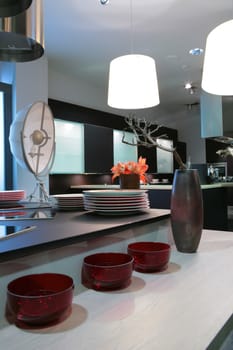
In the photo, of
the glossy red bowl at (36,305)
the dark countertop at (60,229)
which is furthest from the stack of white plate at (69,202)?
the glossy red bowl at (36,305)

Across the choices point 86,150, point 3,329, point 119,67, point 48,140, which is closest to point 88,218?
point 3,329

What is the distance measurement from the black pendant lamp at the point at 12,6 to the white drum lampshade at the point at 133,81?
2.72ft

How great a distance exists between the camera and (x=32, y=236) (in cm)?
79

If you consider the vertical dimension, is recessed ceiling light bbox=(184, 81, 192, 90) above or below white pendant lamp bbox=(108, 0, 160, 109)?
above

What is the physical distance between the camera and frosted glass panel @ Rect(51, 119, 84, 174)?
176 inches

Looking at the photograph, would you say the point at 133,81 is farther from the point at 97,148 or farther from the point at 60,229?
the point at 97,148

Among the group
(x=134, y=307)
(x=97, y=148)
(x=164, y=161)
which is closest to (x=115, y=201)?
(x=134, y=307)

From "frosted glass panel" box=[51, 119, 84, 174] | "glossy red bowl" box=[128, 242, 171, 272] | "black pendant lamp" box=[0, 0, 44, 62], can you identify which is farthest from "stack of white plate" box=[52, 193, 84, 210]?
"frosted glass panel" box=[51, 119, 84, 174]

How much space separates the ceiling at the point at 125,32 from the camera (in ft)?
9.83

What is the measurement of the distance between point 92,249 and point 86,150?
3.92m

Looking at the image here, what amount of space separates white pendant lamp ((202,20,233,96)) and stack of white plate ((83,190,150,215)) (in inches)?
19.5

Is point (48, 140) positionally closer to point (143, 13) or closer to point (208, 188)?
point (143, 13)

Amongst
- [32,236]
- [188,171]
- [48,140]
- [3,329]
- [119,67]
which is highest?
[119,67]

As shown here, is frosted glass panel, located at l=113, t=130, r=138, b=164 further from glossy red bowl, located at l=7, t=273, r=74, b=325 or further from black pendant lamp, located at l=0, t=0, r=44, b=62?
glossy red bowl, located at l=7, t=273, r=74, b=325
